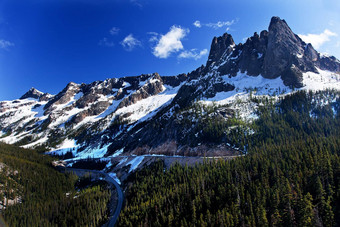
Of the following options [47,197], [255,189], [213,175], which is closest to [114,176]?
[47,197]

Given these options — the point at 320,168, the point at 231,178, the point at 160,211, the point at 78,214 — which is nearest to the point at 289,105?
the point at 320,168

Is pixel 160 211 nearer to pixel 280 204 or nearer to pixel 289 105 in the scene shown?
pixel 280 204

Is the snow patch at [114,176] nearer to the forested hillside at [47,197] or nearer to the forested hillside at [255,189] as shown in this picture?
the forested hillside at [47,197]

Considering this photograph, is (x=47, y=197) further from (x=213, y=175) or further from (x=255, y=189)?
(x=255, y=189)

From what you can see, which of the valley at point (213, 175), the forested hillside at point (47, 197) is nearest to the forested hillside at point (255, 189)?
the valley at point (213, 175)

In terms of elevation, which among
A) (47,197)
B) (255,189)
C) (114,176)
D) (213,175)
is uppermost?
(213,175)

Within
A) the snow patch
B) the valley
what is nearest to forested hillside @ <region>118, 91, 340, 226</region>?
the valley

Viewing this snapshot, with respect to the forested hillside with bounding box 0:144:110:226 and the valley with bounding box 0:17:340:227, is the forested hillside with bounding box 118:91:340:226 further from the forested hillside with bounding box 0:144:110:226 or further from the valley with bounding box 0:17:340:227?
the forested hillside with bounding box 0:144:110:226
